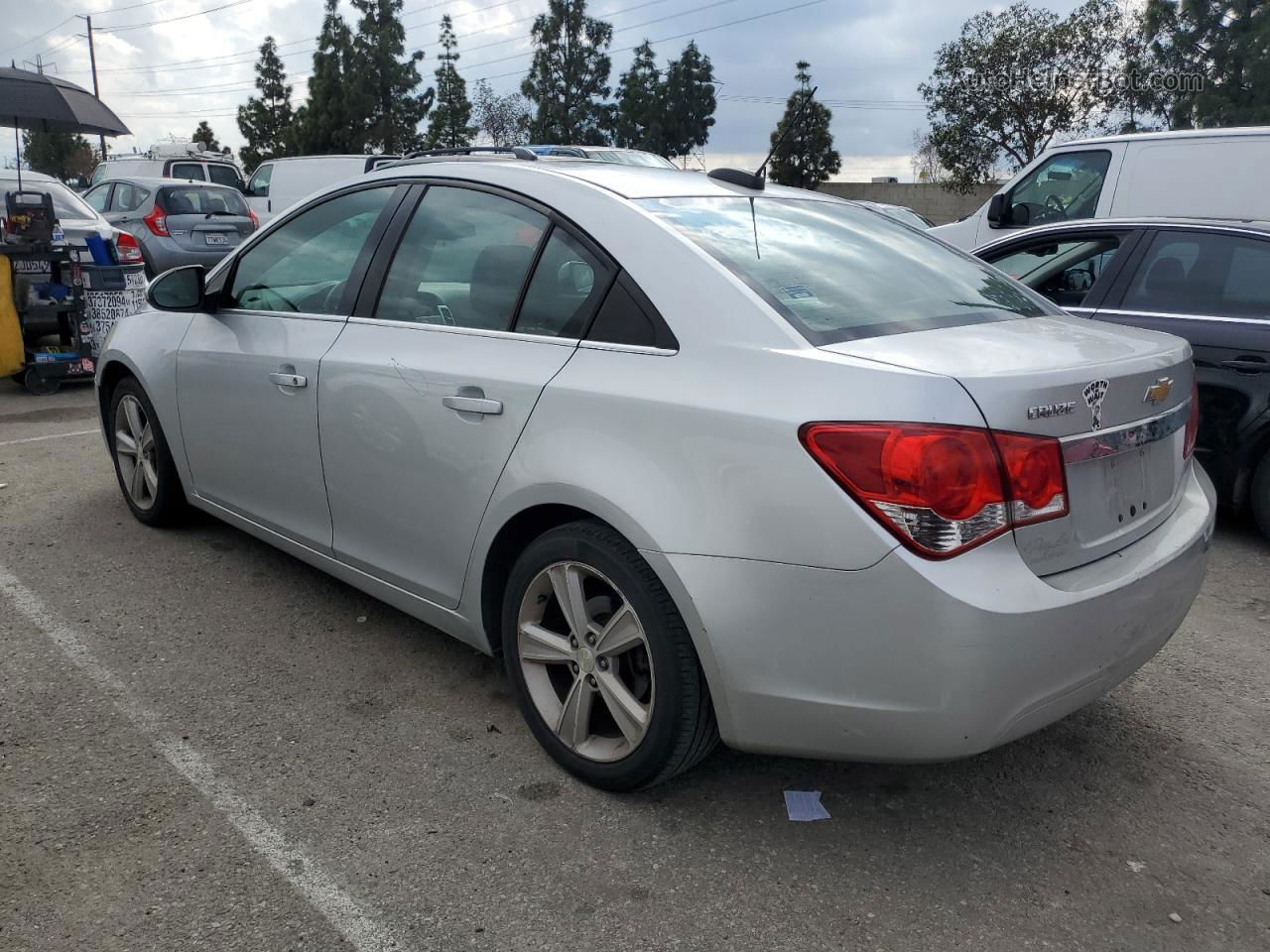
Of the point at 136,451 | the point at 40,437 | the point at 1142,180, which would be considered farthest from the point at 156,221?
the point at 1142,180

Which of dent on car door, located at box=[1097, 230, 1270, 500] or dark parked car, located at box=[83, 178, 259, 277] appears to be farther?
dark parked car, located at box=[83, 178, 259, 277]

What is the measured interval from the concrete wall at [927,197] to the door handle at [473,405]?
37.2 metres

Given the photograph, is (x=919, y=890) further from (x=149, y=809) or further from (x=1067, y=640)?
(x=149, y=809)

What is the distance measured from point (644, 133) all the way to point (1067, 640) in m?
56.8

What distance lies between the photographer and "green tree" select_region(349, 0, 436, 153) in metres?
49.3

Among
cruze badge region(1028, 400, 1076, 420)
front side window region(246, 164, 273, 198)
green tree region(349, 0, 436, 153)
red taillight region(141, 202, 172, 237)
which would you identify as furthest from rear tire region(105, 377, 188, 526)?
green tree region(349, 0, 436, 153)

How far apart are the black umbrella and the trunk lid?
927 cm

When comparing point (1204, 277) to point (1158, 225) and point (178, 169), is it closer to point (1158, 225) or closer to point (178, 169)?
point (1158, 225)

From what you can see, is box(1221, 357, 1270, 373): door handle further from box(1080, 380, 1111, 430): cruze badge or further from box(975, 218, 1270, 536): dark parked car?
box(1080, 380, 1111, 430): cruze badge

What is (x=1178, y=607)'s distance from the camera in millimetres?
2691

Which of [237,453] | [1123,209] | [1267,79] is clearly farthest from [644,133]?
[237,453]

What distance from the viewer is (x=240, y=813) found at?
8.85 ft

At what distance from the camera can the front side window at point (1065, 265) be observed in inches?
221

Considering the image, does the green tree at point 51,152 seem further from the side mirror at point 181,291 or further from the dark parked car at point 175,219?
the side mirror at point 181,291
